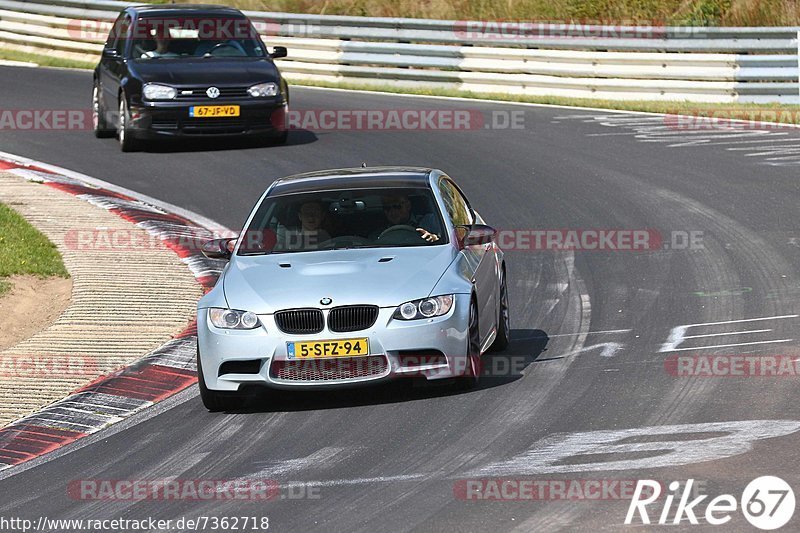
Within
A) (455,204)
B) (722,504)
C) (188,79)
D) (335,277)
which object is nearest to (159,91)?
(188,79)

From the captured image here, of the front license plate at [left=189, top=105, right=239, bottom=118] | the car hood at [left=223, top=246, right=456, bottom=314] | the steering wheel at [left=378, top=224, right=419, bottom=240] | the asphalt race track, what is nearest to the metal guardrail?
the asphalt race track

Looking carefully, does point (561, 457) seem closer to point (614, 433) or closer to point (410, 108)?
point (614, 433)

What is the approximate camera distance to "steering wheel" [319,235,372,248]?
10.5m

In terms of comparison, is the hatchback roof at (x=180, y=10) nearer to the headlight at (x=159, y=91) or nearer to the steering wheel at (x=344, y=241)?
the headlight at (x=159, y=91)

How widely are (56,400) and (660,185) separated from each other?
31.0ft

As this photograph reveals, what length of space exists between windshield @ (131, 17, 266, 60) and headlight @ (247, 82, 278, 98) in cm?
104

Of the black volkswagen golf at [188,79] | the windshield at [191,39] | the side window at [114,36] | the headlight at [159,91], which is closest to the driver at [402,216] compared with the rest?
the black volkswagen golf at [188,79]

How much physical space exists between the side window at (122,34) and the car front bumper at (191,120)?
1363mm

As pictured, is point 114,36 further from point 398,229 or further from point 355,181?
point 398,229

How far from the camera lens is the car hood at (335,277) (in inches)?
372

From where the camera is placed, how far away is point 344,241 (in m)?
10.5

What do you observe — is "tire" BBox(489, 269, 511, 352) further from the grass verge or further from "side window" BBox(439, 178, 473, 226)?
the grass verge

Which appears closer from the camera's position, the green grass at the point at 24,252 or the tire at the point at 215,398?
the tire at the point at 215,398

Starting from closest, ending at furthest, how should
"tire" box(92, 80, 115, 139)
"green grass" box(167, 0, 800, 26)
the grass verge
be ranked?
"tire" box(92, 80, 115, 139) < the grass verge < "green grass" box(167, 0, 800, 26)
